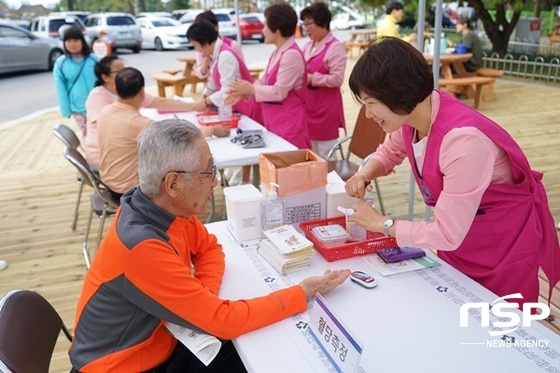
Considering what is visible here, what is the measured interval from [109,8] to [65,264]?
2920 centimetres

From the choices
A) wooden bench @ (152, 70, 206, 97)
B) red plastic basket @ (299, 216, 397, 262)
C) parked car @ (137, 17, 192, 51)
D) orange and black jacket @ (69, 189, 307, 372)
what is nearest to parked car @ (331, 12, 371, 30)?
parked car @ (137, 17, 192, 51)

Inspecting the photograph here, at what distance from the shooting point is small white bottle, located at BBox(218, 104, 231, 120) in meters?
3.68

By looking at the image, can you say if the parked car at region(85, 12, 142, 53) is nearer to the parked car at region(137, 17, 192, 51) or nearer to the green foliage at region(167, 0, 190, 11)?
the parked car at region(137, 17, 192, 51)

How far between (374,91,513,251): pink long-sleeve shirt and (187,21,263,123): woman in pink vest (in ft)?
8.19

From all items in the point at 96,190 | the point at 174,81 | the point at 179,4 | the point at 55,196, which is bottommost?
the point at 55,196

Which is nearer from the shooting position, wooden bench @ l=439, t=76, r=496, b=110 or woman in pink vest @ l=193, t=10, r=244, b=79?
woman in pink vest @ l=193, t=10, r=244, b=79

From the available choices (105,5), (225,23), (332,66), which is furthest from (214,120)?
(105,5)

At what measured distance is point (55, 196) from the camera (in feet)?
15.3

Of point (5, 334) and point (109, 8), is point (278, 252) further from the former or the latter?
point (109, 8)

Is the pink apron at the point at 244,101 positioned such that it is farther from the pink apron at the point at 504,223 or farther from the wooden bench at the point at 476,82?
the wooden bench at the point at 476,82

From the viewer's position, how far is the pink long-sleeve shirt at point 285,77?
3.39 meters

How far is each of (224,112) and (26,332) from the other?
2481mm

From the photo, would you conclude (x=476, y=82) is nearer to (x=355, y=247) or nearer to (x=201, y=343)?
(x=355, y=247)

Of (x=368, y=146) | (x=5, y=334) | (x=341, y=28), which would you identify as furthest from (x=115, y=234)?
(x=341, y=28)
